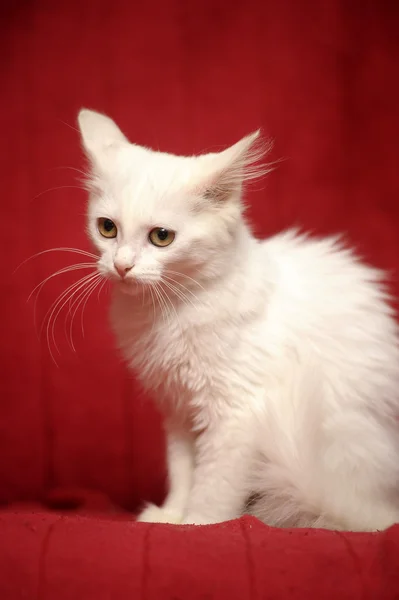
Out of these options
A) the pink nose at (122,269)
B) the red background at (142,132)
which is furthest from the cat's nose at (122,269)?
the red background at (142,132)

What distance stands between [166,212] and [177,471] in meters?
0.54

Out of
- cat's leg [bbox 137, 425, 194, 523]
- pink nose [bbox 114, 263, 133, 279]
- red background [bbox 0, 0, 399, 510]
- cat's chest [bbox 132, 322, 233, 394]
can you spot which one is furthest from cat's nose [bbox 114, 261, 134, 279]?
red background [bbox 0, 0, 399, 510]

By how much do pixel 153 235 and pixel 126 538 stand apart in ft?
1.52

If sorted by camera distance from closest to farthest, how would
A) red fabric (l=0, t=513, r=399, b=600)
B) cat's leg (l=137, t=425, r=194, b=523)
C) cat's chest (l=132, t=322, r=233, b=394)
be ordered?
red fabric (l=0, t=513, r=399, b=600) < cat's chest (l=132, t=322, r=233, b=394) < cat's leg (l=137, t=425, r=194, b=523)

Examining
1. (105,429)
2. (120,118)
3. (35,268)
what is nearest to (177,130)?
(120,118)

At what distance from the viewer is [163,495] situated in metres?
1.53

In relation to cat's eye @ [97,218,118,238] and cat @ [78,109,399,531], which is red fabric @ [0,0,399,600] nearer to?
cat @ [78,109,399,531]

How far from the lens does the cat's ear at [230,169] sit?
105 centimetres

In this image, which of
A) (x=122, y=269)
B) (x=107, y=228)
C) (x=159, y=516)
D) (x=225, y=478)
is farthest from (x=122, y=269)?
(x=159, y=516)

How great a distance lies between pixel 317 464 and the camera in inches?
41.9

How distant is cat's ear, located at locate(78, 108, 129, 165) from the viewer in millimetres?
1155

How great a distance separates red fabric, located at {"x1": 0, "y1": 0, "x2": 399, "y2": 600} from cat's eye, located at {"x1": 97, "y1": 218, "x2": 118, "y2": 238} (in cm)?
50

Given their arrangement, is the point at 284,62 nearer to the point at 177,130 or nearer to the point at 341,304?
the point at 177,130

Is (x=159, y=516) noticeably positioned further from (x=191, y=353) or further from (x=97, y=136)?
(x=97, y=136)
